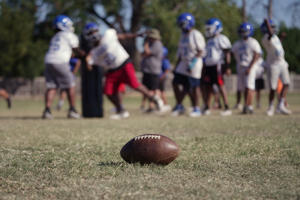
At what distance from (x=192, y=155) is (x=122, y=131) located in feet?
7.68

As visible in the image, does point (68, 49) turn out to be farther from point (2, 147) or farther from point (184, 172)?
point (184, 172)

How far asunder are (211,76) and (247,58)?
84cm

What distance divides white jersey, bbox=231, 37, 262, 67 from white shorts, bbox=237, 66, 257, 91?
0.53ft

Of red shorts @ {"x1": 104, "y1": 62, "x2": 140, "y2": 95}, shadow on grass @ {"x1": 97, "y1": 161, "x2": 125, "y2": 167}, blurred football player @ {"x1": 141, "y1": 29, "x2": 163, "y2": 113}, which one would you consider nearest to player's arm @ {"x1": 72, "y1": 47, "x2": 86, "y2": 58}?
red shorts @ {"x1": 104, "y1": 62, "x2": 140, "y2": 95}

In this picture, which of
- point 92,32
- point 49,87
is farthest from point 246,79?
point 49,87

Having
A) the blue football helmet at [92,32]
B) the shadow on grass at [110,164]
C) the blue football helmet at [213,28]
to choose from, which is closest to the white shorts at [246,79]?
the blue football helmet at [213,28]

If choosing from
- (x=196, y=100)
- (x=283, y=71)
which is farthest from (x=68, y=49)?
(x=283, y=71)

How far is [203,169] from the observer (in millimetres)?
3520

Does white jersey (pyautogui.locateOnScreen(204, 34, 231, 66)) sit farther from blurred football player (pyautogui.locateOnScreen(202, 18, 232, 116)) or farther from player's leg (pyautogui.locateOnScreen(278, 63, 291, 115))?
player's leg (pyautogui.locateOnScreen(278, 63, 291, 115))

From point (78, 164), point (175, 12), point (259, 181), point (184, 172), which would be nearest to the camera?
point (259, 181)

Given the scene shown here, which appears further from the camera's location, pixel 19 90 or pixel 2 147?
pixel 19 90

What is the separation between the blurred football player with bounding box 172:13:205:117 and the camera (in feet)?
31.3

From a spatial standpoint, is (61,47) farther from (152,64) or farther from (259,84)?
(259,84)

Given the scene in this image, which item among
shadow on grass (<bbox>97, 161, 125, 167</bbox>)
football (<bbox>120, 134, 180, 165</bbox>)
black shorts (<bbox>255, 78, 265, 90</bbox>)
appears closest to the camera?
football (<bbox>120, 134, 180, 165</bbox>)
